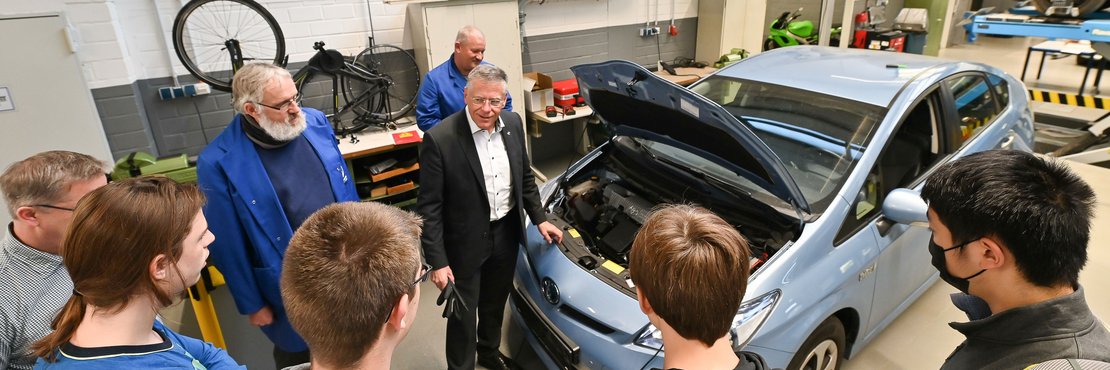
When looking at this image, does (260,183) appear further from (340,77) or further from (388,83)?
(340,77)

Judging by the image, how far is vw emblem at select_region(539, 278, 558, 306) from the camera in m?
2.10

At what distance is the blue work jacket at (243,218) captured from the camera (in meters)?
1.75

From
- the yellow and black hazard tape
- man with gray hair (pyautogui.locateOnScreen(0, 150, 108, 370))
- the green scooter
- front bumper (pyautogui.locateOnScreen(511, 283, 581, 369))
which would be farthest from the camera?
the green scooter

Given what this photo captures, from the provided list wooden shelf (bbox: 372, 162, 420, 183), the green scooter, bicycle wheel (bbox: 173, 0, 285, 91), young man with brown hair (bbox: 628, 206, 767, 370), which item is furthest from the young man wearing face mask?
the green scooter

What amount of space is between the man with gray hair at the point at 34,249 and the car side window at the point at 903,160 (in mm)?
2444

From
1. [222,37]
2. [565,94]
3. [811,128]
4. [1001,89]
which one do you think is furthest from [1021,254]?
[222,37]

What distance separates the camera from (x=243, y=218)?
1789 millimetres

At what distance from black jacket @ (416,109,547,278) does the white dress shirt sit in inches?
0.8

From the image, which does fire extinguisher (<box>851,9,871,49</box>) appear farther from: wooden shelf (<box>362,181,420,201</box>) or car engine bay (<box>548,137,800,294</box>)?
wooden shelf (<box>362,181,420,201</box>)

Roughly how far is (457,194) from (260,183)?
665 mm

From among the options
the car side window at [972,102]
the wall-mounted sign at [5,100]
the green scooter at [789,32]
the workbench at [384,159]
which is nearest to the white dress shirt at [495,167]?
the workbench at [384,159]

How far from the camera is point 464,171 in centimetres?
205

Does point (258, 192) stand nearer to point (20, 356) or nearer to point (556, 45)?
point (20, 356)

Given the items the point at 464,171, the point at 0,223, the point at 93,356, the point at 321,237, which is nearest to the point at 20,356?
the point at 93,356
